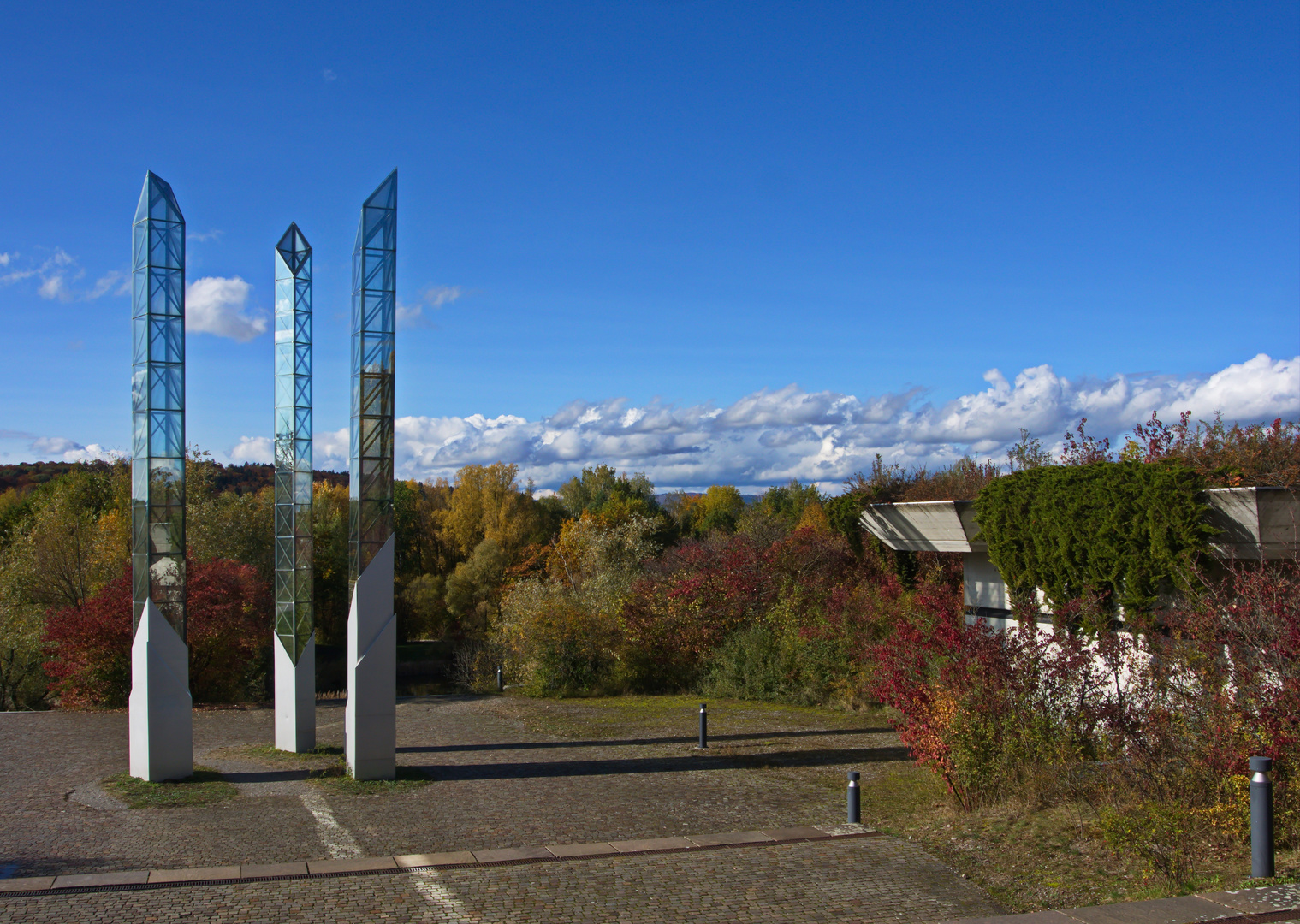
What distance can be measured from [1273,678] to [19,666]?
24.0m

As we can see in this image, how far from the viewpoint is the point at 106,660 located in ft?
57.0

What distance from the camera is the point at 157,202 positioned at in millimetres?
11430

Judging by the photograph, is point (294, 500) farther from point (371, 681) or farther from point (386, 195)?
point (386, 195)

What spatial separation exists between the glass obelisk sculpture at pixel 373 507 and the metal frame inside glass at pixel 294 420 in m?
2.21

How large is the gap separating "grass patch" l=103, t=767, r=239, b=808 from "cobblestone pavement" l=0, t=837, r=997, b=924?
3481 millimetres

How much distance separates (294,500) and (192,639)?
8029mm

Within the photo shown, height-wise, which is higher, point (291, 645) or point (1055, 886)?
point (291, 645)

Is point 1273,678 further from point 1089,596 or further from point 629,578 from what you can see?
point 629,578

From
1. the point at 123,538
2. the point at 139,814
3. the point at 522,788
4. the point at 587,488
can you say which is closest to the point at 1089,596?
the point at 522,788

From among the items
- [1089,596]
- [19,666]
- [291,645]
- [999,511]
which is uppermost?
[999,511]

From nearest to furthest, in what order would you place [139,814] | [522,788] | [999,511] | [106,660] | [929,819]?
[929,819] → [139,814] → [522,788] → [999,511] → [106,660]

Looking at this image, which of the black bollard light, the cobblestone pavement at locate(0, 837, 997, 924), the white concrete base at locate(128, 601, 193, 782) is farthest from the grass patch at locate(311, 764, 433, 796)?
the black bollard light

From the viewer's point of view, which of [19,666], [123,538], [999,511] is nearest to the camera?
[999,511]

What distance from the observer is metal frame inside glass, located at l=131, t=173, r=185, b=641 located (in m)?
11.1
